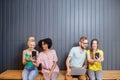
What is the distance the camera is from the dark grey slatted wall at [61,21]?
393 centimetres

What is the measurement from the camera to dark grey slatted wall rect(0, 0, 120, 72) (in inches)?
155

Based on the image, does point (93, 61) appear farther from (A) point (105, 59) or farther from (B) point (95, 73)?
(A) point (105, 59)

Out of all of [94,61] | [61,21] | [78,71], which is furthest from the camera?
[61,21]

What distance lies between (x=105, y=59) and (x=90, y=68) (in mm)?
614

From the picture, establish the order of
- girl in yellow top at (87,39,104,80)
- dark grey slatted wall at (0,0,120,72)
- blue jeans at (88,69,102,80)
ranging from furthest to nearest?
dark grey slatted wall at (0,0,120,72) < girl in yellow top at (87,39,104,80) < blue jeans at (88,69,102,80)

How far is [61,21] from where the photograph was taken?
3936mm

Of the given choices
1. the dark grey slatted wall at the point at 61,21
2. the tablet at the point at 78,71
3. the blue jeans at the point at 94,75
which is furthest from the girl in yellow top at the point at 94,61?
the dark grey slatted wall at the point at 61,21

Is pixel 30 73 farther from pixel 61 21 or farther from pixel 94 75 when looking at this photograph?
pixel 61 21

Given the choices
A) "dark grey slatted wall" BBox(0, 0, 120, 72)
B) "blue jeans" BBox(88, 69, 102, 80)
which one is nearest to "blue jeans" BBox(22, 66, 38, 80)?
"dark grey slatted wall" BBox(0, 0, 120, 72)

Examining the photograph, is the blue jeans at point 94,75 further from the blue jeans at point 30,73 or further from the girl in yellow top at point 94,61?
the blue jeans at point 30,73

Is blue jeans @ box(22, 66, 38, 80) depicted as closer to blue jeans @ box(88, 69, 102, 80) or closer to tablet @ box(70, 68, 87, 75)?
tablet @ box(70, 68, 87, 75)

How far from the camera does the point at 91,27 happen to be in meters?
3.93

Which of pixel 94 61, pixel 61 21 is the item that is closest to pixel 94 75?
pixel 94 61

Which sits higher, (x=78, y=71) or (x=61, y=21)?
(x=61, y=21)
